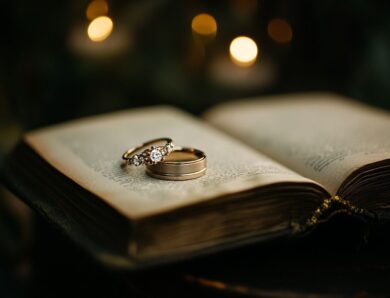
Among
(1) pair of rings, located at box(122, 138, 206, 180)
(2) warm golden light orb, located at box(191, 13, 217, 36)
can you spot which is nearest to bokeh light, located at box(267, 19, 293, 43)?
(2) warm golden light orb, located at box(191, 13, 217, 36)

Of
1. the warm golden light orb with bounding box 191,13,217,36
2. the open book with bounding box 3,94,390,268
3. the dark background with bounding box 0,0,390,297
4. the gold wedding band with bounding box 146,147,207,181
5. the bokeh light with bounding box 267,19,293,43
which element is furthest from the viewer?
the bokeh light with bounding box 267,19,293,43

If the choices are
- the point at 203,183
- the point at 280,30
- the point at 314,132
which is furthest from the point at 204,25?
the point at 203,183

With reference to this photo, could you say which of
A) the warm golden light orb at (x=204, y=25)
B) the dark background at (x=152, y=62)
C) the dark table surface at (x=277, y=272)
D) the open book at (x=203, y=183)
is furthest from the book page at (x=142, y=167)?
the warm golden light orb at (x=204, y=25)

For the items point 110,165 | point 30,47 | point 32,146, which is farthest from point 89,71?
point 110,165

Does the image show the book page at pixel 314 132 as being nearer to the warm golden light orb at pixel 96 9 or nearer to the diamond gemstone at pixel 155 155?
→ the diamond gemstone at pixel 155 155

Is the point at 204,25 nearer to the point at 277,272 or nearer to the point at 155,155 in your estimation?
the point at 155,155

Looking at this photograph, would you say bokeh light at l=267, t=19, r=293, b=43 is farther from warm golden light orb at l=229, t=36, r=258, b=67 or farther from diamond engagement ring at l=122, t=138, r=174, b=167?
diamond engagement ring at l=122, t=138, r=174, b=167
